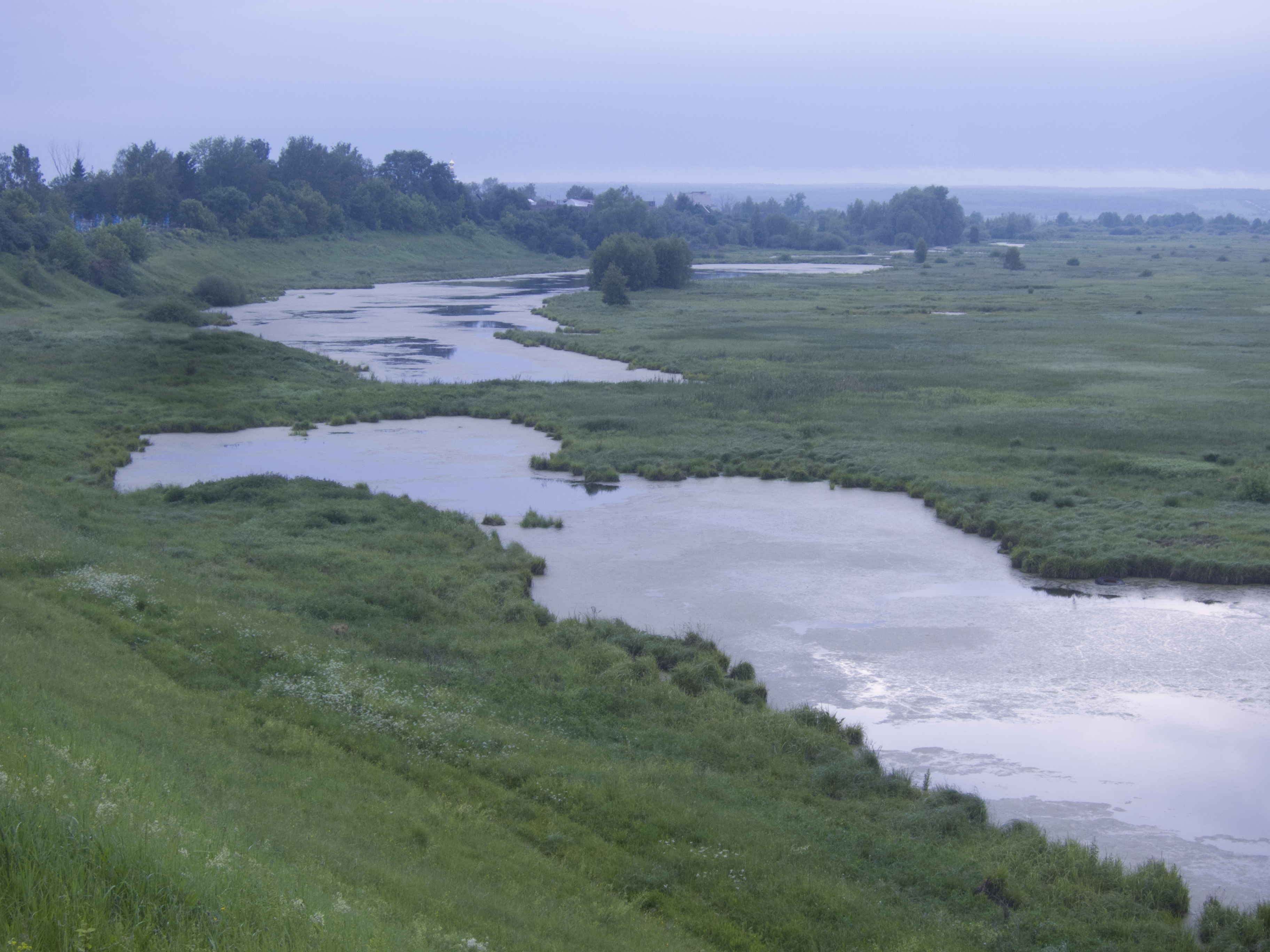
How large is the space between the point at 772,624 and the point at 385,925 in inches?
558

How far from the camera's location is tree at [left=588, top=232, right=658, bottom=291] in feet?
328

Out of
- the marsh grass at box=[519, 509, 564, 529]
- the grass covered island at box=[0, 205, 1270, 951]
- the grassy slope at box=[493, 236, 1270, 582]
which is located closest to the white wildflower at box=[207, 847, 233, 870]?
the grass covered island at box=[0, 205, 1270, 951]

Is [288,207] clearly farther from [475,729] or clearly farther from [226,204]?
[475,729]

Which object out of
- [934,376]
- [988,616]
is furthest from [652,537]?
[934,376]

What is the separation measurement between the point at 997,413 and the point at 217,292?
67007 mm

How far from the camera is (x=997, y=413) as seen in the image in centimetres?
3941

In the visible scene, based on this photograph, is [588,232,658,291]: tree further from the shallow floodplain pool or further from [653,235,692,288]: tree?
the shallow floodplain pool

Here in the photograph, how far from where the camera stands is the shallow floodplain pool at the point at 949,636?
14.0 metres

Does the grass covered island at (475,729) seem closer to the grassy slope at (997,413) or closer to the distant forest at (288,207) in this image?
the grassy slope at (997,413)

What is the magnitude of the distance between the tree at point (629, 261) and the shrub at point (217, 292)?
110 feet

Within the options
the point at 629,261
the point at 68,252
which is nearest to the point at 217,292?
the point at 68,252

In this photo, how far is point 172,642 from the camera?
14.4m

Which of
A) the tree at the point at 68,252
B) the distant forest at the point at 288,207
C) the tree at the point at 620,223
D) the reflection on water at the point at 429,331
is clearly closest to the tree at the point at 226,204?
the distant forest at the point at 288,207

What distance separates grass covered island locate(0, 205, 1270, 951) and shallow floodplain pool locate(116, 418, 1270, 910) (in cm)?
114
